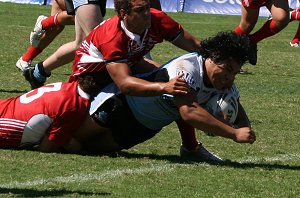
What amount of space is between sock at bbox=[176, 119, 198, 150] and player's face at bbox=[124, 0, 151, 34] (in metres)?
0.77

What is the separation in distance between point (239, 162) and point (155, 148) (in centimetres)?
75

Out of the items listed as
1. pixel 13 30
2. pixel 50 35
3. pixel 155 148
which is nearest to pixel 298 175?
pixel 155 148

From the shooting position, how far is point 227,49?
605 centimetres

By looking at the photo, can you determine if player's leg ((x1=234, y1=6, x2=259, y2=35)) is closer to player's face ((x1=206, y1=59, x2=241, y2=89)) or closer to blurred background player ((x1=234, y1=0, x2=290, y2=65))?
blurred background player ((x1=234, y1=0, x2=290, y2=65))

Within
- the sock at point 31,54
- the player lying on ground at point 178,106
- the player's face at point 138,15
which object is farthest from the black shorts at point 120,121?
the sock at point 31,54

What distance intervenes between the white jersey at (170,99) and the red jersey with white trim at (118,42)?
27cm

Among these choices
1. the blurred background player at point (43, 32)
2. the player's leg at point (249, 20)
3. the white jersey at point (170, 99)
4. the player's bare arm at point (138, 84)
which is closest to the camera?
the player's bare arm at point (138, 84)

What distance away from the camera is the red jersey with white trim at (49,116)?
21.3ft

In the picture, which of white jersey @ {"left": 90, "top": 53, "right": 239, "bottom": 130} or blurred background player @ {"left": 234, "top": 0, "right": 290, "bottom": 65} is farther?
blurred background player @ {"left": 234, "top": 0, "right": 290, "bottom": 65}

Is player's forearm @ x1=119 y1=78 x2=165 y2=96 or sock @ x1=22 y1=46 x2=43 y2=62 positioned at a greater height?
player's forearm @ x1=119 y1=78 x2=165 y2=96

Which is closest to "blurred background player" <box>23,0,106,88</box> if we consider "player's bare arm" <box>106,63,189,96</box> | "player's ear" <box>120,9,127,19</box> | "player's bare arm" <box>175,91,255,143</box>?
"player's ear" <box>120,9,127,19</box>

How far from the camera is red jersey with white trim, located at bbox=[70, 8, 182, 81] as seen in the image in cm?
625

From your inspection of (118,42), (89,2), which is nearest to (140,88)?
(118,42)

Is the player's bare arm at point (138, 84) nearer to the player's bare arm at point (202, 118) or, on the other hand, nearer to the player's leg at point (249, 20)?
the player's bare arm at point (202, 118)
